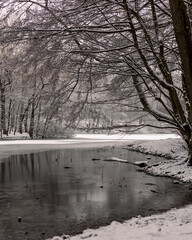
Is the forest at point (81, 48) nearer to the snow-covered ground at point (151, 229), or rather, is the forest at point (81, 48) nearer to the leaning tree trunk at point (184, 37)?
the leaning tree trunk at point (184, 37)

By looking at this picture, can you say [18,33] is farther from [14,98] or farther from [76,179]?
[14,98]

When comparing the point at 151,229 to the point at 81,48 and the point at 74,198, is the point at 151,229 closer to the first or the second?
the point at 81,48

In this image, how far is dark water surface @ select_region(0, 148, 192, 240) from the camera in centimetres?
745

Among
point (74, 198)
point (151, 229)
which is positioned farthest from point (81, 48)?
point (74, 198)

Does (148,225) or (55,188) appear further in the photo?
(55,188)

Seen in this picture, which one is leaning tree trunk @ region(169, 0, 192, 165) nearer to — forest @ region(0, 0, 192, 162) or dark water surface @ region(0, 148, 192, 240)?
forest @ region(0, 0, 192, 162)

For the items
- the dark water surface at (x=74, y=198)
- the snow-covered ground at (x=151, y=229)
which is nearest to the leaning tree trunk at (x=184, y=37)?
the snow-covered ground at (x=151, y=229)

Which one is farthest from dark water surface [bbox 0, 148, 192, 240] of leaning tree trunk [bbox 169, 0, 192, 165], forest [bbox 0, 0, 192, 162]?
leaning tree trunk [bbox 169, 0, 192, 165]

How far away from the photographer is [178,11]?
474 centimetres

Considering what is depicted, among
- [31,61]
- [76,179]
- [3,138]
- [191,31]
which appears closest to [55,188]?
[76,179]

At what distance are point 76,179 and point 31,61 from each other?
7555 mm

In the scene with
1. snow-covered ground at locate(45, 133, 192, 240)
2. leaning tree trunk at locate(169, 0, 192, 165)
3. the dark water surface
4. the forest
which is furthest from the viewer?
the dark water surface

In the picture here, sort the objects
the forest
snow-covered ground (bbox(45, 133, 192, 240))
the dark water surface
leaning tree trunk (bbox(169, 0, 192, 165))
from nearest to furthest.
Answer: leaning tree trunk (bbox(169, 0, 192, 165)) < snow-covered ground (bbox(45, 133, 192, 240)) < the forest < the dark water surface

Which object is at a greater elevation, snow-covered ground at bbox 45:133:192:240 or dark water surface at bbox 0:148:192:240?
snow-covered ground at bbox 45:133:192:240
